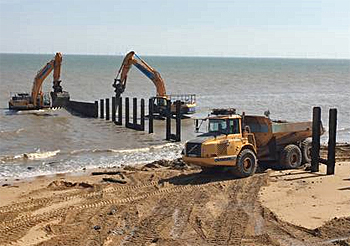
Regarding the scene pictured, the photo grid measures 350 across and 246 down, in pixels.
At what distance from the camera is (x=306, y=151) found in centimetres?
2141

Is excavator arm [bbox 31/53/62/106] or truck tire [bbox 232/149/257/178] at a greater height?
excavator arm [bbox 31/53/62/106]

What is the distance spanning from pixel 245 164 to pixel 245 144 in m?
0.69

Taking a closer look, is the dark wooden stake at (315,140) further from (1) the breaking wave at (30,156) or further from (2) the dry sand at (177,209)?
(1) the breaking wave at (30,156)

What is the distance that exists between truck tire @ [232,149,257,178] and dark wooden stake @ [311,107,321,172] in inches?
98.6

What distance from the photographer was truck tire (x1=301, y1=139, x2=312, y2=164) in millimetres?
21330

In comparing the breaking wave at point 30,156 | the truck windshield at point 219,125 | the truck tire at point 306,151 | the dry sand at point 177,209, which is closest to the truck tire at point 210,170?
the dry sand at point 177,209

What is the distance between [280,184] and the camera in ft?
59.4

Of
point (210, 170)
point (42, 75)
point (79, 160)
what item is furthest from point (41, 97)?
point (210, 170)

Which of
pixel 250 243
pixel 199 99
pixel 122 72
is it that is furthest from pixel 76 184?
pixel 199 99

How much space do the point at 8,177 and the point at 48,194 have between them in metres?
4.29

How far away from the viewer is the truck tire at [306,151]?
21330 mm

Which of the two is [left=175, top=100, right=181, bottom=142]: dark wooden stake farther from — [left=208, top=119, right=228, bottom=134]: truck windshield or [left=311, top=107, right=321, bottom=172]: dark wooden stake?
[left=208, top=119, right=228, bottom=134]: truck windshield

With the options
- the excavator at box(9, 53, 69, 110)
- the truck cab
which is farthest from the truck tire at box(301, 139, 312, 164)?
the excavator at box(9, 53, 69, 110)

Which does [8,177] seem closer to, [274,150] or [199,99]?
[274,150]
